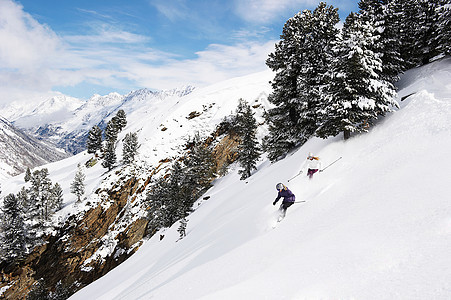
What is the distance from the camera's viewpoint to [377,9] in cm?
2172

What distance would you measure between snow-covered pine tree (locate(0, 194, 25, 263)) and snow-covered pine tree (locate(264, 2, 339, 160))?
63.2m

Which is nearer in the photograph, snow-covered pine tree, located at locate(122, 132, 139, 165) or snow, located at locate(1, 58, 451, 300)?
snow, located at locate(1, 58, 451, 300)

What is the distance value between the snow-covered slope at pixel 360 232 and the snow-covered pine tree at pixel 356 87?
1420 mm

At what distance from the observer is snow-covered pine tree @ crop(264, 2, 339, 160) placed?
2114cm

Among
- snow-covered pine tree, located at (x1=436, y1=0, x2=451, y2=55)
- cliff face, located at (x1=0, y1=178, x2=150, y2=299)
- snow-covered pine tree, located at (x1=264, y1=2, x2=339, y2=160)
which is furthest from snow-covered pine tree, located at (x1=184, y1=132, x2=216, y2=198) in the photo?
snow-covered pine tree, located at (x1=436, y1=0, x2=451, y2=55)

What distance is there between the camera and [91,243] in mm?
51094

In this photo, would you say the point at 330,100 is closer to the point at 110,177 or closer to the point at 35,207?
the point at 110,177

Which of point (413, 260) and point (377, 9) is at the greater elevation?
point (377, 9)

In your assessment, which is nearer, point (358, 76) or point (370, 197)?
point (370, 197)

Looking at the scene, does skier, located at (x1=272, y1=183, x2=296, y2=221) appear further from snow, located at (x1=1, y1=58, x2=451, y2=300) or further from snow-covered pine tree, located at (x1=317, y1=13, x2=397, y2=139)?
snow-covered pine tree, located at (x1=317, y1=13, x2=397, y2=139)

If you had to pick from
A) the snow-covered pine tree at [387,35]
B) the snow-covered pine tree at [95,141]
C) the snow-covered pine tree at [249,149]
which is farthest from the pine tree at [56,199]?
the snow-covered pine tree at [387,35]

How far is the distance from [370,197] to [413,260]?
3.91 meters

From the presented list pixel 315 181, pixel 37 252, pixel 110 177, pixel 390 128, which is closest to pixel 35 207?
pixel 37 252

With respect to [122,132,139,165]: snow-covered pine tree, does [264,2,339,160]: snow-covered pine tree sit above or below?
below
